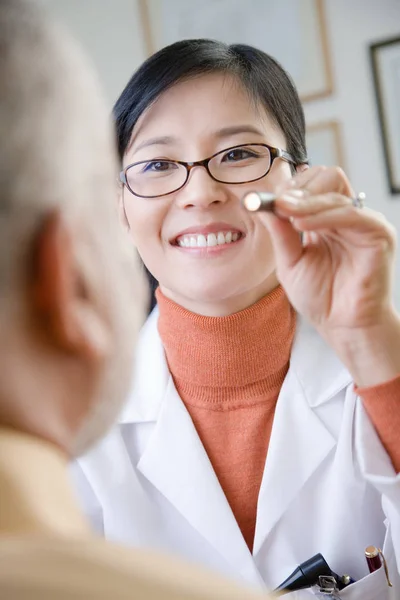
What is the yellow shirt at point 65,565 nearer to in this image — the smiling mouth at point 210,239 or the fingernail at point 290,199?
the fingernail at point 290,199

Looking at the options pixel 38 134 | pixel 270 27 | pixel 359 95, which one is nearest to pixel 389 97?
pixel 359 95

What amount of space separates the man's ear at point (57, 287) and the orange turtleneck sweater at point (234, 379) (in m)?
0.72

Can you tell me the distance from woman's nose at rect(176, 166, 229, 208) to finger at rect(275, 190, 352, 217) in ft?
0.79

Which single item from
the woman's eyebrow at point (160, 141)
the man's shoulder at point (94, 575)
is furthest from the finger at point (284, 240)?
the man's shoulder at point (94, 575)

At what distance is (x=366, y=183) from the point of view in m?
2.03

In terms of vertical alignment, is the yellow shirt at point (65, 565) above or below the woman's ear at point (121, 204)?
below

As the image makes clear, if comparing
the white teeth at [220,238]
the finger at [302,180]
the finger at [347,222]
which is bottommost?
the white teeth at [220,238]

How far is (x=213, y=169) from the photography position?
42.4 inches

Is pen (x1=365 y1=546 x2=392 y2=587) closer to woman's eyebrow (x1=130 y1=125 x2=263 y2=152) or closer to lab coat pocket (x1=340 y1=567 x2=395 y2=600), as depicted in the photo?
lab coat pocket (x1=340 y1=567 x2=395 y2=600)

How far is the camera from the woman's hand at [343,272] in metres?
0.89

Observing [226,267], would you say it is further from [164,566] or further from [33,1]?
[164,566]

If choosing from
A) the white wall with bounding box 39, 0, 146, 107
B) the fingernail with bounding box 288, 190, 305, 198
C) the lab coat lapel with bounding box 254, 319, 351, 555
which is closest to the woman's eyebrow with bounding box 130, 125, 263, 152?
the fingernail with bounding box 288, 190, 305, 198

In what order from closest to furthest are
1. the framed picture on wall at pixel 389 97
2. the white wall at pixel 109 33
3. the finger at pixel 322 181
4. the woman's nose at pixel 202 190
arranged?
the finger at pixel 322 181
the woman's nose at pixel 202 190
the framed picture on wall at pixel 389 97
the white wall at pixel 109 33

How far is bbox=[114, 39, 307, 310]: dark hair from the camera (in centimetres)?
110
